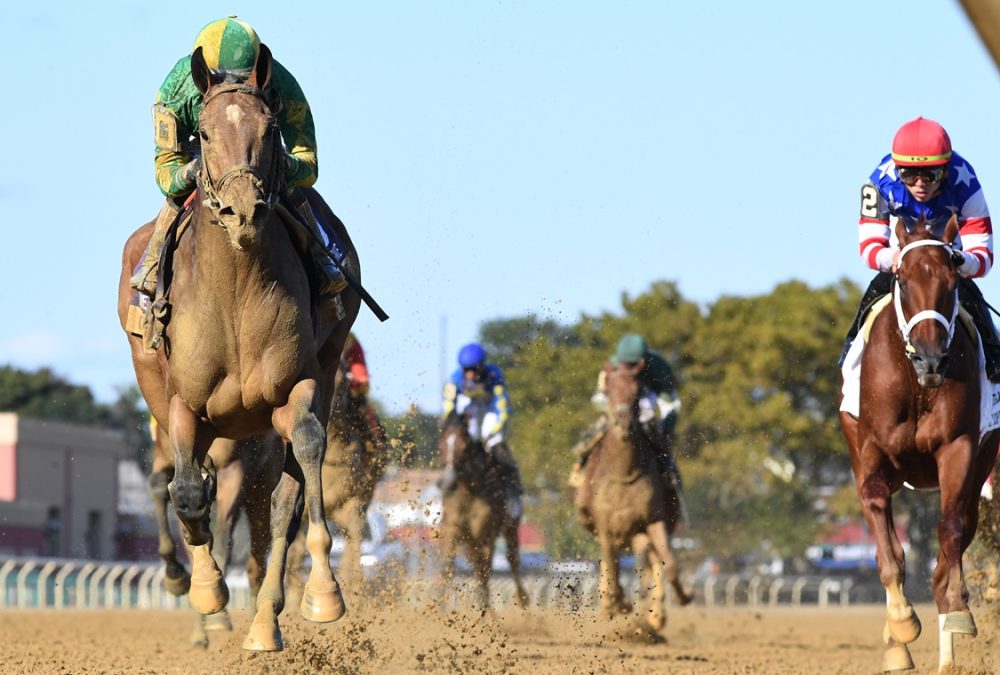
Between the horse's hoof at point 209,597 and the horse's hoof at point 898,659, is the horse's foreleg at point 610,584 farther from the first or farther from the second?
the horse's hoof at point 209,597

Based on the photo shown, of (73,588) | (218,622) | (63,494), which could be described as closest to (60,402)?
(63,494)

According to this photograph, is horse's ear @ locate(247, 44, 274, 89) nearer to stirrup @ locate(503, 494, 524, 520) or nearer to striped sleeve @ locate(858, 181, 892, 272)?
striped sleeve @ locate(858, 181, 892, 272)

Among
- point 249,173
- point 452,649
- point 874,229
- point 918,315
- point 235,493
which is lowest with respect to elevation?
point 452,649

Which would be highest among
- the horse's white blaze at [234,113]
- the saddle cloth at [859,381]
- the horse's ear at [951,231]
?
the horse's white blaze at [234,113]

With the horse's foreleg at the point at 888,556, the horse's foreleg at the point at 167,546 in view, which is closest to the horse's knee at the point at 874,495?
the horse's foreleg at the point at 888,556

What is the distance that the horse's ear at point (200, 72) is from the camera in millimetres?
8492

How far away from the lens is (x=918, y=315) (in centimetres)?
1014

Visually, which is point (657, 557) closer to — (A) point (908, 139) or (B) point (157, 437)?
(B) point (157, 437)

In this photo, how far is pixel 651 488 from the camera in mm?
16875

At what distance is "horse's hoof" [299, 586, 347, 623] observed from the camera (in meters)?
8.43

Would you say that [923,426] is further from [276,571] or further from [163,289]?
[163,289]

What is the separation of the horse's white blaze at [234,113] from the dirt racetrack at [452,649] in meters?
3.57

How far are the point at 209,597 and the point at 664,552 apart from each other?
8.33m

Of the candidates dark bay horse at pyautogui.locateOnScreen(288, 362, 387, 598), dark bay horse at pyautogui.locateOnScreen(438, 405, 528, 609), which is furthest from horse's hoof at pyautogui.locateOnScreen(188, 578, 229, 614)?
dark bay horse at pyautogui.locateOnScreen(438, 405, 528, 609)
